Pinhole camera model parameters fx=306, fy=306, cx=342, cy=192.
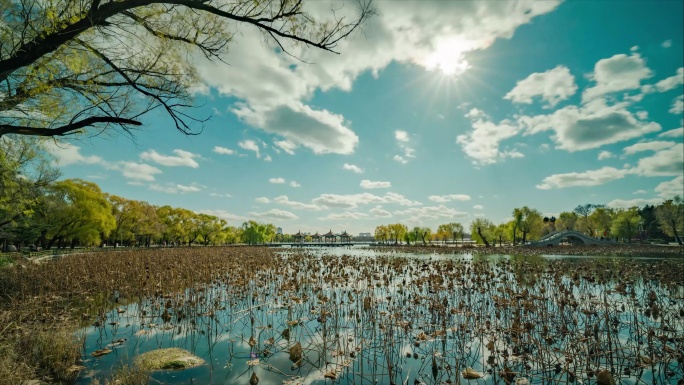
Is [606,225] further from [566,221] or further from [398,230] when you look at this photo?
[398,230]

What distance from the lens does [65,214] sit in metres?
43.7

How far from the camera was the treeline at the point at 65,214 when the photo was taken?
605 inches

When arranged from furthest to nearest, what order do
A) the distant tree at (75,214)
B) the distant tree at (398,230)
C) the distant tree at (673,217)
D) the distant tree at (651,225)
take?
the distant tree at (398,230) < the distant tree at (651,225) < the distant tree at (673,217) < the distant tree at (75,214)

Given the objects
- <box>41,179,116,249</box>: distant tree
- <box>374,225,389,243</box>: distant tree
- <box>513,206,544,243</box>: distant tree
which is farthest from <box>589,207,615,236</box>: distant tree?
<box>41,179,116,249</box>: distant tree

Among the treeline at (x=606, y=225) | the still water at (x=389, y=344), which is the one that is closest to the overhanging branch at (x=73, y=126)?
the still water at (x=389, y=344)

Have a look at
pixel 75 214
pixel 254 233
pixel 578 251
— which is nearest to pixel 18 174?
pixel 75 214

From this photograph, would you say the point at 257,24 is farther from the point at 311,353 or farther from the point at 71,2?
the point at 311,353

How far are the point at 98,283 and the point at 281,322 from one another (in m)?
11.2

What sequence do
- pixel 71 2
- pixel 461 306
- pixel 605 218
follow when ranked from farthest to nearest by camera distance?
1. pixel 605 218
2. pixel 461 306
3. pixel 71 2

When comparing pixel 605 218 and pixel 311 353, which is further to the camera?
pixel 605 218

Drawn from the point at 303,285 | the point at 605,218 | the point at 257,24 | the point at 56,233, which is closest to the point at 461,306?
the point at 303,285

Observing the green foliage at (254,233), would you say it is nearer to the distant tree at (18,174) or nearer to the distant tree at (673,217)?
the distant tree at (18,174)

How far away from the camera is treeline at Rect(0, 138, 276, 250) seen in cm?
1536

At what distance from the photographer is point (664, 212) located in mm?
70625
